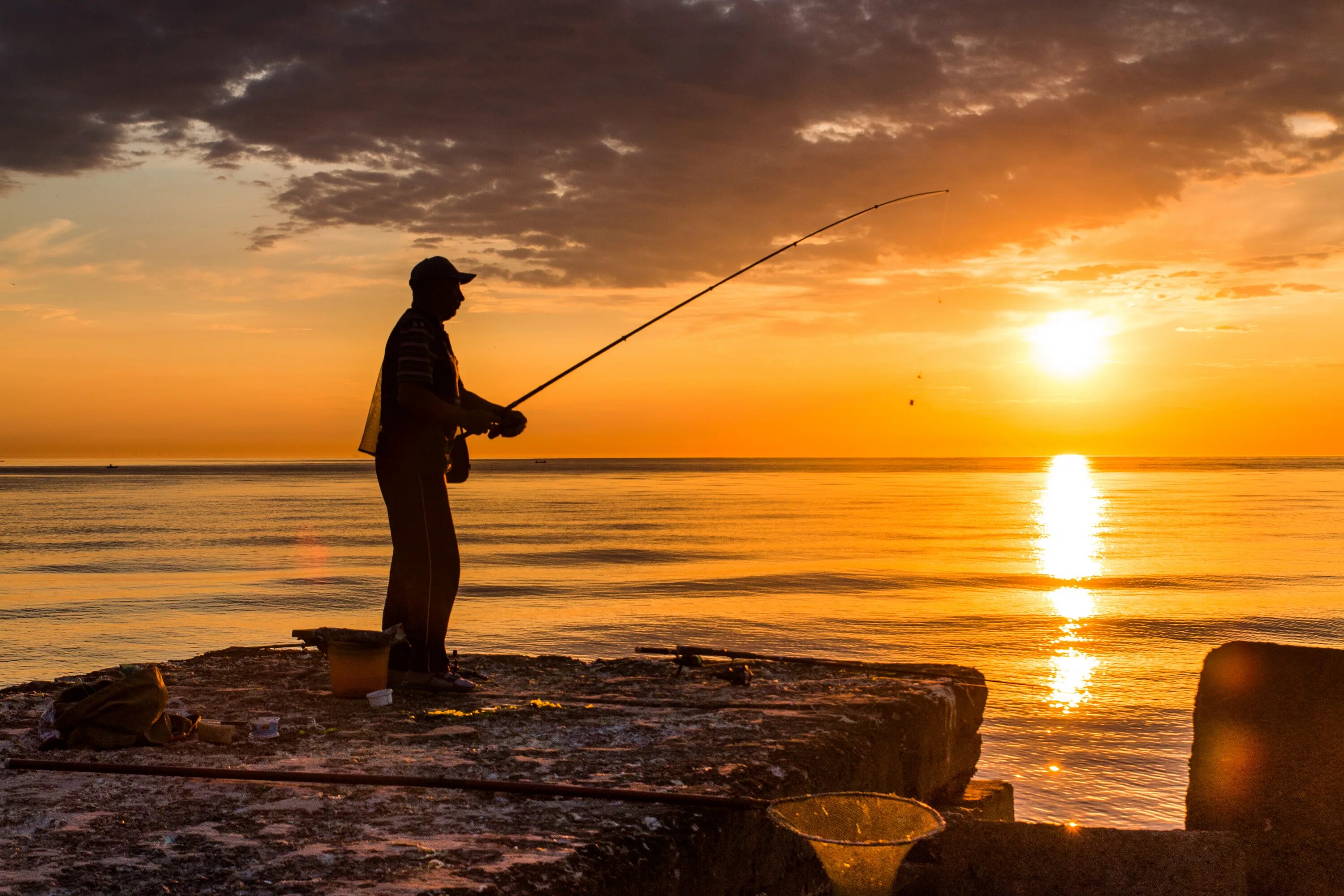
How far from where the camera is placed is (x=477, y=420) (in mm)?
5211

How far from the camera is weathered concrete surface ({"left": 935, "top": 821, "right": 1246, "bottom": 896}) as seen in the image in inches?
137

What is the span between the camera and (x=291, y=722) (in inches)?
176

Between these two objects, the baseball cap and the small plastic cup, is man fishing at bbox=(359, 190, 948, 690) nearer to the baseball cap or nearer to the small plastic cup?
the baseball cap

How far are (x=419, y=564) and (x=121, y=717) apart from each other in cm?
159

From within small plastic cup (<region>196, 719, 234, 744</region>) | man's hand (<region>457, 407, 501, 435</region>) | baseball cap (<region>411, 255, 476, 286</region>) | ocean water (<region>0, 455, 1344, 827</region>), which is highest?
baseball cap (<region>411, 255, 476, 286</region>)

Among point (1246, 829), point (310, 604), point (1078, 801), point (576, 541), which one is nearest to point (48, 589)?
point (310, 604)

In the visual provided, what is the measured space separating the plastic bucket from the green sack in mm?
853

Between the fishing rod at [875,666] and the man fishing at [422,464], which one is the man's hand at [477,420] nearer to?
the man fishing at [422,464]

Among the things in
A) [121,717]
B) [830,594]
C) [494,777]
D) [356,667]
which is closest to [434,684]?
[356,667]

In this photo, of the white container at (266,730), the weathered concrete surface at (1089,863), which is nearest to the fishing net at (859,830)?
the weathered concrete surface at (1089,863)

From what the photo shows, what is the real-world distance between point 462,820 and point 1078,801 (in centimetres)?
547

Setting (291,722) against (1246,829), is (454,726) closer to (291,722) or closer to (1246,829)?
(291,722)

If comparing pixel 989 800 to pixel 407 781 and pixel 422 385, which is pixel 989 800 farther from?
pixel 422 385

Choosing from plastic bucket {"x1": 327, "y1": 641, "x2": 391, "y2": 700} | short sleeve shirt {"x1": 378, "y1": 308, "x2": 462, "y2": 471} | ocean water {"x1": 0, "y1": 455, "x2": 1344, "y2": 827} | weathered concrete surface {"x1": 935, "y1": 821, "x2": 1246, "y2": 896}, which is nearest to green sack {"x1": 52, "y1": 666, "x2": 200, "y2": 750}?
plastic bucket {"x1": 327, "y1": 641, "x2": 391, "y2": 700}
